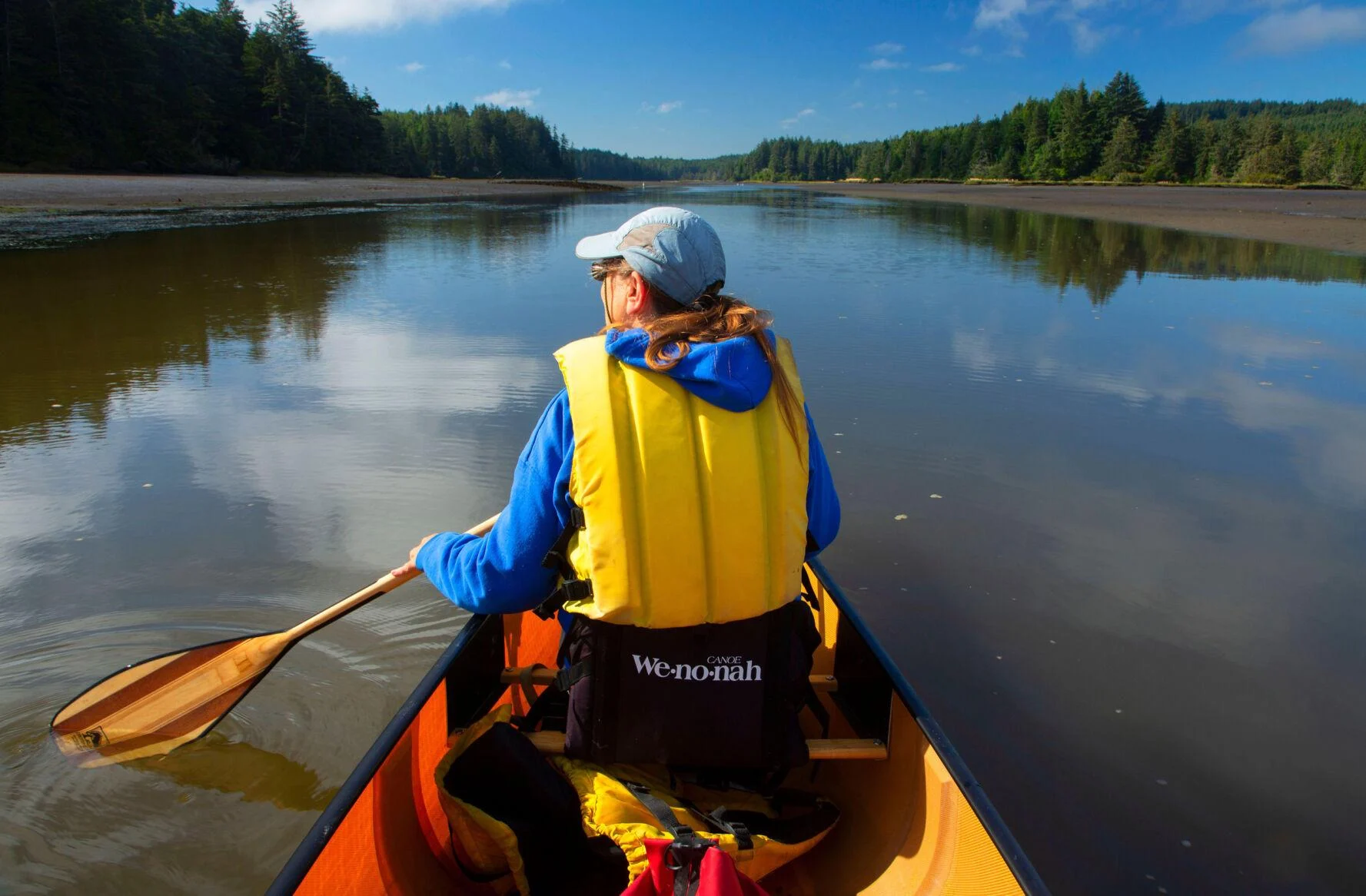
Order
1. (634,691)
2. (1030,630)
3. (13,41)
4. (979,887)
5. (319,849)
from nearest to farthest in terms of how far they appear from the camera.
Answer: (319,849), (979,887), (634,691), (1030,630), (13,41)

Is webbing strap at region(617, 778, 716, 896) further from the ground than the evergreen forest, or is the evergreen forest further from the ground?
the evergreen forest

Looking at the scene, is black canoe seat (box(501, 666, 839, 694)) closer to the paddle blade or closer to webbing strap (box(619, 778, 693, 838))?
webbing strap (box(619, 778, 693, 838))

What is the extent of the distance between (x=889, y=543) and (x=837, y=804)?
6.52ft

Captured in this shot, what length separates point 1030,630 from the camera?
325cm

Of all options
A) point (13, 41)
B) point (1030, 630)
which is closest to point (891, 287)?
point (1030, 630)

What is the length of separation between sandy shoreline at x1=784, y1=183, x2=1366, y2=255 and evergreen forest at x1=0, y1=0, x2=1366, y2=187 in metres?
15.3

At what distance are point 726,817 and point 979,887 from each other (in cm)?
53

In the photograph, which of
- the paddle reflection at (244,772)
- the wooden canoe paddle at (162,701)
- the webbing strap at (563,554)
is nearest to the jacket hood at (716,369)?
the webbing strap at (563,554)

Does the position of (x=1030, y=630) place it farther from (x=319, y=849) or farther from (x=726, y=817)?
(x=319, y=849)

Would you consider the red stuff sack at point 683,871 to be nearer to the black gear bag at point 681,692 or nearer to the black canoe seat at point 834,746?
the black gear bag at point 681,692

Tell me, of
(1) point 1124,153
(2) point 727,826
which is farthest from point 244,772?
(1) point 1124,153

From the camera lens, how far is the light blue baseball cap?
5.51ft

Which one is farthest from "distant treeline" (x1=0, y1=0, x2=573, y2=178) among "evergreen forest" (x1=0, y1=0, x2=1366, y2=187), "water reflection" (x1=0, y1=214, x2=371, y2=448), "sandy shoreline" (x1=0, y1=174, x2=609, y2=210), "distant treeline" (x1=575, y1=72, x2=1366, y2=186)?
"distant treeline" (x1=575, y1=72, x2=1366, y2=186)

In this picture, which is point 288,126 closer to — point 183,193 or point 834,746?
point 183,193
